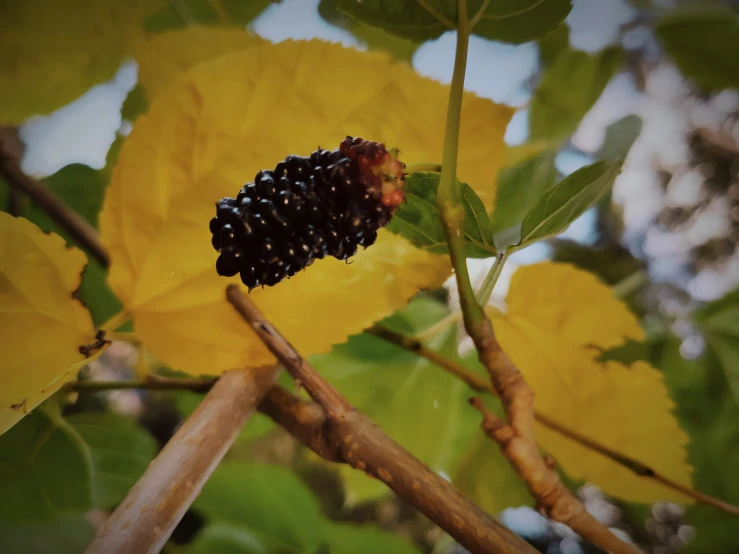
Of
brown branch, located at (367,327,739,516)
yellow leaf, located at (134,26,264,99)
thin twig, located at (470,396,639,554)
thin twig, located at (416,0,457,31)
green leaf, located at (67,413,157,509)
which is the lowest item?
green leaf, located at (67,413,157,509)

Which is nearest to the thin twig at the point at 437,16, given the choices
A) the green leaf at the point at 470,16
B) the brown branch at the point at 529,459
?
the green leaf at the point at 470,16

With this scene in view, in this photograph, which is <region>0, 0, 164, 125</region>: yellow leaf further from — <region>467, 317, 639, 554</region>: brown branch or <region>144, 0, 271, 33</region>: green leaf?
<region>467, 317, 639, 554</region>: brown branch

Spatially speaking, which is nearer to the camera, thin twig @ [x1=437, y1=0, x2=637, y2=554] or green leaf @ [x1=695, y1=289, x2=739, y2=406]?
thin twig @ [x1=437, y1=0, x2=637, y2=554]

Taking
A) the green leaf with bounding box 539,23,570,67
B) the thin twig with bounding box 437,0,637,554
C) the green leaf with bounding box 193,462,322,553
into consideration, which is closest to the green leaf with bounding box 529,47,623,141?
the green leaf with bounding box 539,23,570,67

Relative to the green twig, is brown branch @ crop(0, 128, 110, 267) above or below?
below

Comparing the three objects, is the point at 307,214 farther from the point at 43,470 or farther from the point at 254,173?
the point at 43,470

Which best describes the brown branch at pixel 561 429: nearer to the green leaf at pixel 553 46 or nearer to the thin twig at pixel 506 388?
the thin twig at pixel 506 388
